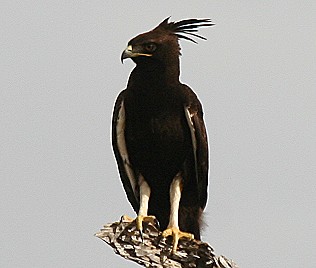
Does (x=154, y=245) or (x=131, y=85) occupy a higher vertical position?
(x=131, y=85)

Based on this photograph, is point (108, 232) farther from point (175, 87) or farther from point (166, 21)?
point (166, 21)

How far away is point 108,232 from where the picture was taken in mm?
9117

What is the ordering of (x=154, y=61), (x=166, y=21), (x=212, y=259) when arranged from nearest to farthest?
1. (x=212, y=259)
2. (x=154, y=61)
3. (x=166, y=21)

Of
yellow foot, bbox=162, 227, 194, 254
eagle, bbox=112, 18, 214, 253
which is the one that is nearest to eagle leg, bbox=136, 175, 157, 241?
eagle, bbox=112, 18, 214, 253

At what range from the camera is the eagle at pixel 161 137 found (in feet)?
36.8

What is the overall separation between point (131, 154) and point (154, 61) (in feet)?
4.02

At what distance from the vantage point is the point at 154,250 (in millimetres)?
9172

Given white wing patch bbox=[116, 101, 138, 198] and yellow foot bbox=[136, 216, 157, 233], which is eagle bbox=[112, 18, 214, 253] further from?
yellow foot bbox=[136, 216, 157, 233]

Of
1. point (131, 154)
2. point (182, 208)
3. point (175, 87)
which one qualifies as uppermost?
point (175, 87)

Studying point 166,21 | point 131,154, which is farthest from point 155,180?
point 166,21

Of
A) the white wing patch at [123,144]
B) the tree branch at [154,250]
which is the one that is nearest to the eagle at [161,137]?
the white wing patch at [123,144]

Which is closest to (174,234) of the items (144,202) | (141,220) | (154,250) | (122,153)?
(141,220)

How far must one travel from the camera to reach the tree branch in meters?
8.92

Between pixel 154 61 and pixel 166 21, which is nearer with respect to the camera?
pixel 154 61
